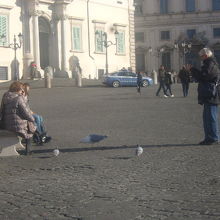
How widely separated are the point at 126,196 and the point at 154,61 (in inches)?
2901

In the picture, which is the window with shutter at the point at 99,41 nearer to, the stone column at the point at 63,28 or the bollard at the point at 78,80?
the stone column at the point at 63,28

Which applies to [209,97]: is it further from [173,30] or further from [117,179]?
[173,30]

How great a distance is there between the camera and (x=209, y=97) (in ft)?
35.8

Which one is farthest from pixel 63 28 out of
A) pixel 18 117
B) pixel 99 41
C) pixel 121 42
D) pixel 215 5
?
pixel 18 117

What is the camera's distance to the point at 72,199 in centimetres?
655

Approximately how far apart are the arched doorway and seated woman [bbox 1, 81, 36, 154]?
4244cm

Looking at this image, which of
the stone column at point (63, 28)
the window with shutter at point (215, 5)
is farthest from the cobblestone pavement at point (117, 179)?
the window with shutter at point (215, 5)

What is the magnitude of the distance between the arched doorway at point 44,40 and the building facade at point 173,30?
1033 inches

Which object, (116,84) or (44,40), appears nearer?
(116,84)

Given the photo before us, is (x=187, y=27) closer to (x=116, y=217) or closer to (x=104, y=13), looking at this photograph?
(x=104, y=13)

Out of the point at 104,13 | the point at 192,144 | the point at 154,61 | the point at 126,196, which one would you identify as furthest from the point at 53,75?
the point at 126,196

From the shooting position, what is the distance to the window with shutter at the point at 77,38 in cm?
5422

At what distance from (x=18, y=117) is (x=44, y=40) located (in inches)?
1712

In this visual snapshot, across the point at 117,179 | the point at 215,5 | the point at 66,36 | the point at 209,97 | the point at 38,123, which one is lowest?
the point at 117,179
